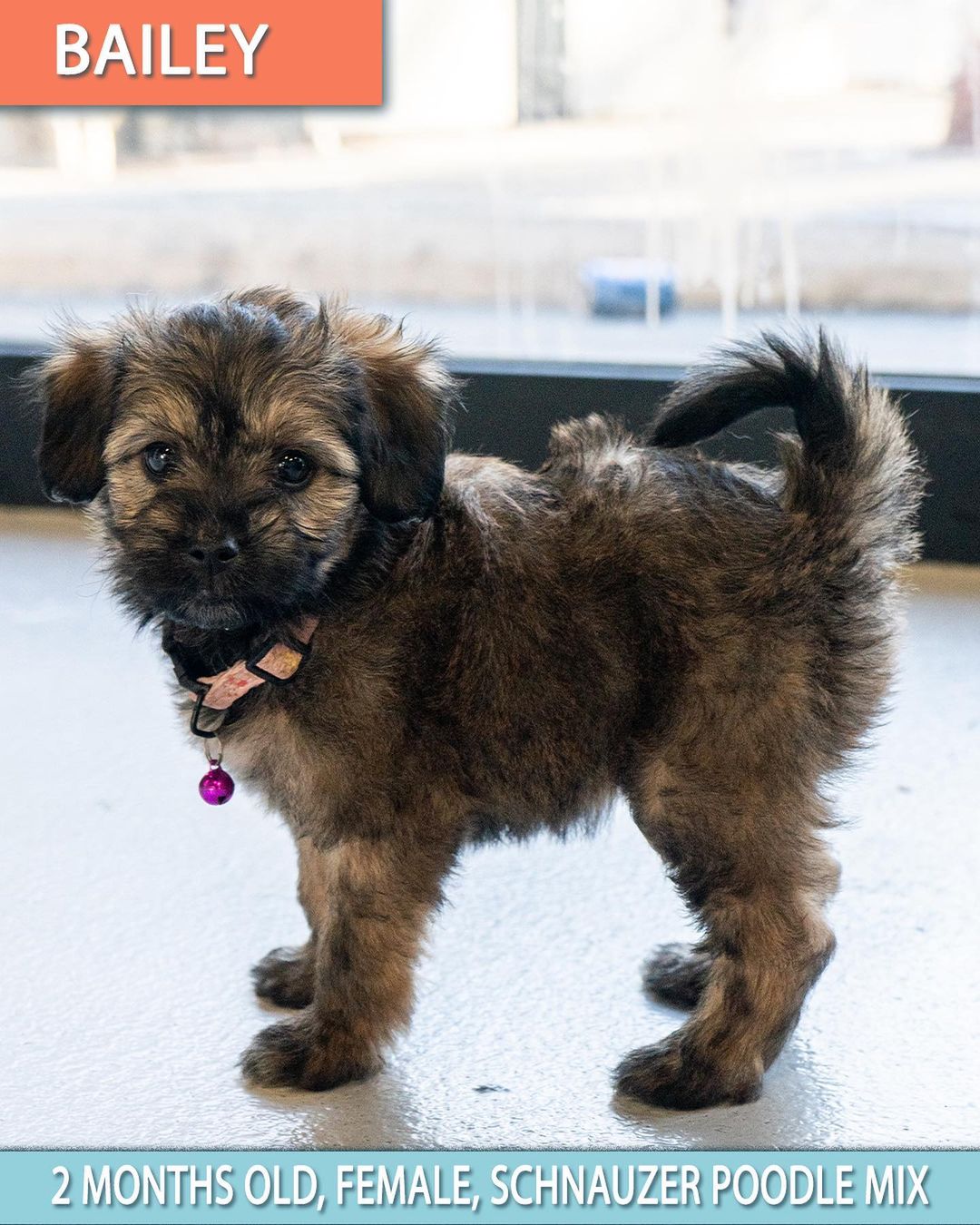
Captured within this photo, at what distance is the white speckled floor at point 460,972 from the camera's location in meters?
1.48

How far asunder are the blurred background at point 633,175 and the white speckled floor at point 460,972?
1178 millimetres

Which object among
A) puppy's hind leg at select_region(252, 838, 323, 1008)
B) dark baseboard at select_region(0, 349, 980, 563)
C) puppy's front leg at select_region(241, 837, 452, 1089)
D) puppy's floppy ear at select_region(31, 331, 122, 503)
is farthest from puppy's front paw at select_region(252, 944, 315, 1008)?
dark baseboard at select_region(0, 349, 980, 563)

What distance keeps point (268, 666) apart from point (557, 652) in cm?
28

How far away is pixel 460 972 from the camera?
5.79 ft

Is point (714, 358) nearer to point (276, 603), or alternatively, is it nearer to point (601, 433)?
point (601, 433)

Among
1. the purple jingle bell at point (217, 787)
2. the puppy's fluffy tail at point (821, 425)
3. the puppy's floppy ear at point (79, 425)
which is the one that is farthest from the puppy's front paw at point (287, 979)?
the puppy's fluffy tail at point (821, 425)

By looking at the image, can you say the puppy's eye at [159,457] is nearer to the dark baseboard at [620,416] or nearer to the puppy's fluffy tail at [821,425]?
the puppy's fluffy tail at [821,425]

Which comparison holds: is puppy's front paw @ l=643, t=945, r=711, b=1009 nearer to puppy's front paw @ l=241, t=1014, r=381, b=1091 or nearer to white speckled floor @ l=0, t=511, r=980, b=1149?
white speckled floor @ l=0, t=511, r=980, b=1149

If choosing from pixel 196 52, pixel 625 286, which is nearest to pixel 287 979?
pixel 625 286

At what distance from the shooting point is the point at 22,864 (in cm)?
199

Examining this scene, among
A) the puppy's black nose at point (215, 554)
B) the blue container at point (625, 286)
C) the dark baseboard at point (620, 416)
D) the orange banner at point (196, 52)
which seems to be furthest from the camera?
the blue container at point (625, 286)

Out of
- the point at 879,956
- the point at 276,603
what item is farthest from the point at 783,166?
the point at 276,603

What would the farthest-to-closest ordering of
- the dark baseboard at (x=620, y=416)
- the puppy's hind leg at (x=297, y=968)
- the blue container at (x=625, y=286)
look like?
the blue container at (x=625, y=286) → the dark baseboard at (x=620, y=416) → the puppy's hind leg at (x=297, y=968)

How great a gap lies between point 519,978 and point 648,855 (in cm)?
37
